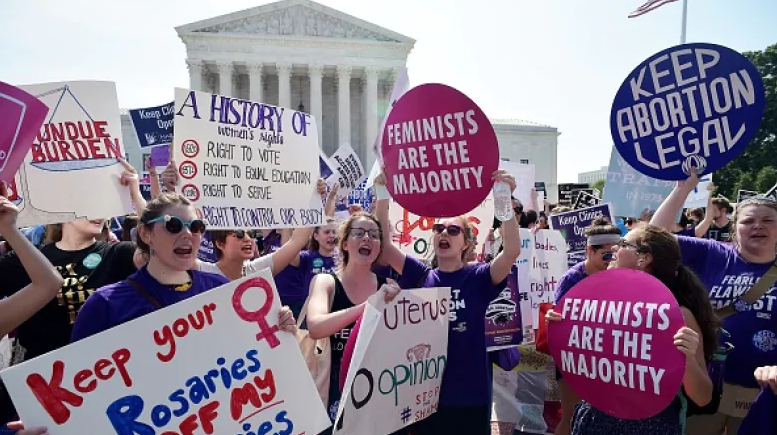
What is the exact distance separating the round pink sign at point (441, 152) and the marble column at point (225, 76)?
148 ft

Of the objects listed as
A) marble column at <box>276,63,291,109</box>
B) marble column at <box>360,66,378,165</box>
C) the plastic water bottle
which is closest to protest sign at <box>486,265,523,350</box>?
the plastic water bottle

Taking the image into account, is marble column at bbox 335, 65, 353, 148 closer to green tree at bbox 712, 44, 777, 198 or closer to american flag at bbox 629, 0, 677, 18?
green tree at bbox 712, 44, 777, 198

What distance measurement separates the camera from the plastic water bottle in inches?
113

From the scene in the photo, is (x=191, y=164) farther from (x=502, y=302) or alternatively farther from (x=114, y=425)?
(x=502, y=302)

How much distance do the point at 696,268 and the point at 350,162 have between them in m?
5.44

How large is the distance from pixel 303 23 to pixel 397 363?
4832 cm

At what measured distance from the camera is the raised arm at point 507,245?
9.68 ft

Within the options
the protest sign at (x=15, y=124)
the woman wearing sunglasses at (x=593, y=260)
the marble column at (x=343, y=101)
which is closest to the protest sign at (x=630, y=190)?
the woman wearing sunglasses at (x=593, y=260)

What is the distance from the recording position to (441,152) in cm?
321

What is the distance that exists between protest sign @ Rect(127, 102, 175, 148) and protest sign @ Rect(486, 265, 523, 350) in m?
7.35

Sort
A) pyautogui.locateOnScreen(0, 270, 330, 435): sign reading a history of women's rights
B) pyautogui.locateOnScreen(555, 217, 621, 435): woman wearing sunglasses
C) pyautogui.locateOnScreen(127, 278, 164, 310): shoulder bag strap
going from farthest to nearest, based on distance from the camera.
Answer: pyautogui.locateOnScreen(555, 217, 621, 435): woman wearing sunglasses, pyautogui.locateOnScreen(127, 278, 164, 310): shoulder bag strap, pyautogui.locateOnScreen(0, 270, 330, 435): sign reading a history of women's rights

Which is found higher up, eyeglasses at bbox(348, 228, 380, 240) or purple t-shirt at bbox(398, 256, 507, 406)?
eyeglasses at bbox(348, 228, 380, 240)

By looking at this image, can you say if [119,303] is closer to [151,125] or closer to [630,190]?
[630,190]

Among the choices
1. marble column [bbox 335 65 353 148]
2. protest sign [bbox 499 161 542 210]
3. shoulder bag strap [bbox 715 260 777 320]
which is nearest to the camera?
shoulder bag strap [bbox 715 260 777 320]
